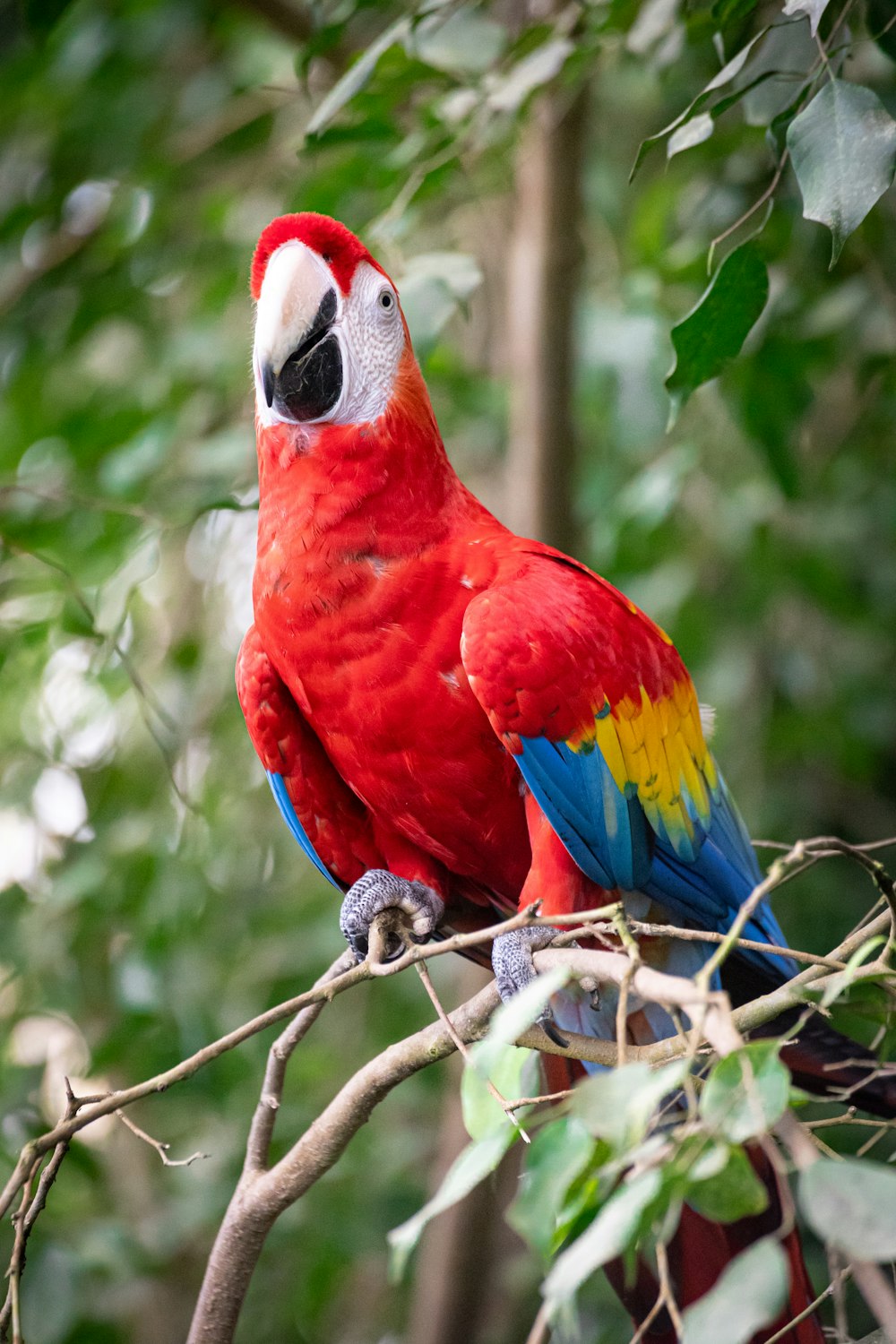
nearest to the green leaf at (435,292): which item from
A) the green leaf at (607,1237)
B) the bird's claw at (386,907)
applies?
the bird's claw at (386,907)

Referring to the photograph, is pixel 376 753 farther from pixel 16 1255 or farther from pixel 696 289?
pixel 696 289

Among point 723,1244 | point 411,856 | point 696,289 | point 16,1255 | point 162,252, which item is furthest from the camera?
point 162,252

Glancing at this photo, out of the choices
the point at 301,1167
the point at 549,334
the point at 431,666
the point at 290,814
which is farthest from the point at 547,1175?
the point at 549,334

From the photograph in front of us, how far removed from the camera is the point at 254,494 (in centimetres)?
148

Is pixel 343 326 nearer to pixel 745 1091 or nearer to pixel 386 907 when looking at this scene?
pixel 386 907

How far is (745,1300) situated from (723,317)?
26.3 inches

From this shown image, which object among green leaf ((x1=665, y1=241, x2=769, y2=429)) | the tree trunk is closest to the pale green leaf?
green leaf ((x1=665, y1=241, x2=769, y2=429))

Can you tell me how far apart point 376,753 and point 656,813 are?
26cm

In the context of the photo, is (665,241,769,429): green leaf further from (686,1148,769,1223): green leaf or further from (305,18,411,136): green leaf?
(686,1148,769,1223): green leaf

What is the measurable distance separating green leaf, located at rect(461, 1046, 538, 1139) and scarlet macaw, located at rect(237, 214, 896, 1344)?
0.43m

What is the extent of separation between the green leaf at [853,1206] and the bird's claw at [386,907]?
68 centimetres

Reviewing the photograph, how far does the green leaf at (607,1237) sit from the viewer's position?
0.42 metres

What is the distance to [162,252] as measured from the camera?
6.23 ft

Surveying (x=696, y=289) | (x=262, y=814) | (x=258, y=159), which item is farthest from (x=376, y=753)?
(x=258, y=159)
